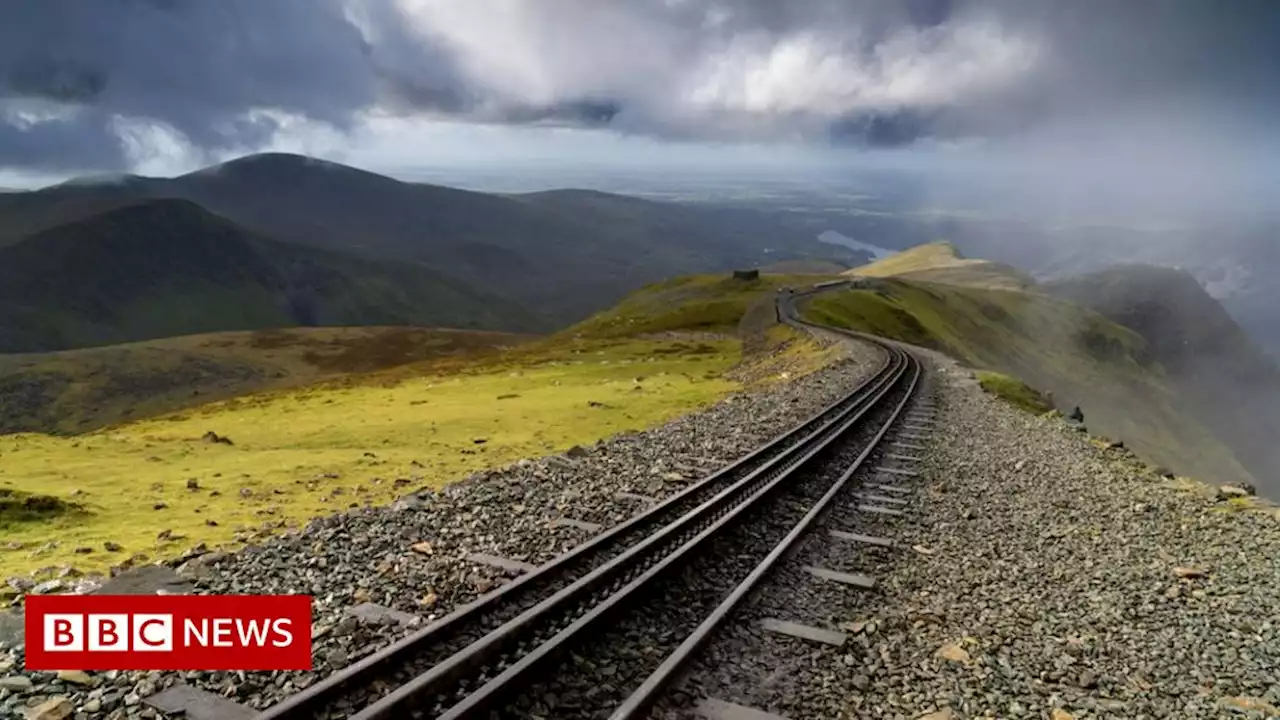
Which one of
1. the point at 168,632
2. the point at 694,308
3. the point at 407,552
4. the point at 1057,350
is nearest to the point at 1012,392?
the point at 407,552

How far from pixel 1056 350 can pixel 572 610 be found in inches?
5907

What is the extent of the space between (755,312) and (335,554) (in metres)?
77.6

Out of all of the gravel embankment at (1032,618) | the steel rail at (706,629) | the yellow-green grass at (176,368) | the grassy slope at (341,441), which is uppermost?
the steel rail at (706,629)

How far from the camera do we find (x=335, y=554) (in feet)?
41.3

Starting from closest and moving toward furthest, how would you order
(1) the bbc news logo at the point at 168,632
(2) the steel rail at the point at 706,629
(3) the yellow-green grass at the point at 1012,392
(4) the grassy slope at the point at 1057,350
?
1. (2) the steel rail at the point at 706,629
2. (1) the bbc news logo at the point at 168,632
3. (3) the yellow-green grass at the point at 1012,392
4. (4) the grassy slope at the point at 1057,350

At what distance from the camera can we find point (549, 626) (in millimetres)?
→ 10461

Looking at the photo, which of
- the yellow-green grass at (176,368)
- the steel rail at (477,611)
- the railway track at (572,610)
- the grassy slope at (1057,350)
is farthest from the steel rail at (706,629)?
the yellow-green grass at (176,368)

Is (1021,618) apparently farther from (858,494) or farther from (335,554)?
(335,554)

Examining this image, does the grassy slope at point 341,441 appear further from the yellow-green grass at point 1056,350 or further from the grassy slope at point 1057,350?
the grassy slope at point 1057,350

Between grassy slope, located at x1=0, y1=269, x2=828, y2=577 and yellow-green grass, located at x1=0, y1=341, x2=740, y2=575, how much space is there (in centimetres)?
8

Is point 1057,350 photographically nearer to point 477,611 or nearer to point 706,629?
point 706,629

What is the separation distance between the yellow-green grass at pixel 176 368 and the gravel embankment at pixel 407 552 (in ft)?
328

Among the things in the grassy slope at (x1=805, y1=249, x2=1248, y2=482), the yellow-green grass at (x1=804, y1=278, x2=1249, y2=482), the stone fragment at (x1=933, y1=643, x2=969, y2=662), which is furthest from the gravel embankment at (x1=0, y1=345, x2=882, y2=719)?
the grassy slope at (x1=805, y1=249, x2=1248, y2=482)

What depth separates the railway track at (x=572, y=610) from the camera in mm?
8281
